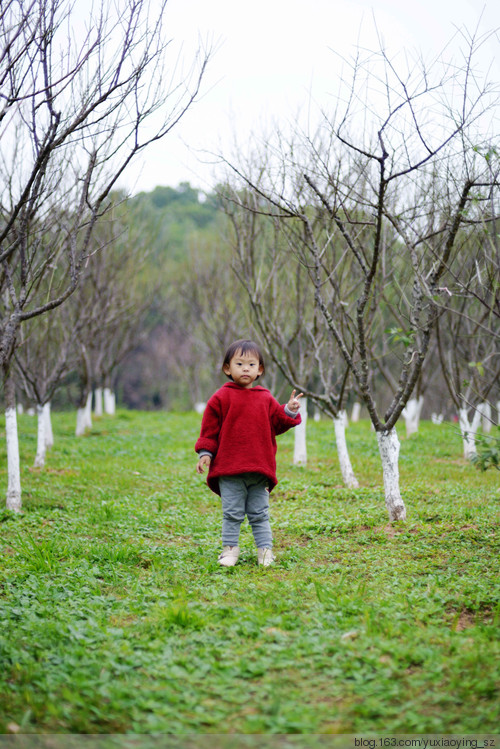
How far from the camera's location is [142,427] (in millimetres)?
18062

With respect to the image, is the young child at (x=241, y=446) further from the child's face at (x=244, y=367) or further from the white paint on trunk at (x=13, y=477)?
the white paint on trunk at (x=13, y=477)

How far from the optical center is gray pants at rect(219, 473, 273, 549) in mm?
4668

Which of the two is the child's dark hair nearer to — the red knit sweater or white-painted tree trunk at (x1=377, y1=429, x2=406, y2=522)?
the red knit sweater

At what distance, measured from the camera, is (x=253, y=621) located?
3.35m

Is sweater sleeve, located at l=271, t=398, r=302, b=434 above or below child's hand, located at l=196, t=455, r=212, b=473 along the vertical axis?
above

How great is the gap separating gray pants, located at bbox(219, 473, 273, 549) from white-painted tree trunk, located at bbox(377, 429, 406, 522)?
162cm

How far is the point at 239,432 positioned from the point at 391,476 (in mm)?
2018

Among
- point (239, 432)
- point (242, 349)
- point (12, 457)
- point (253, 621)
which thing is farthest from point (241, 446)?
point (12, 457)

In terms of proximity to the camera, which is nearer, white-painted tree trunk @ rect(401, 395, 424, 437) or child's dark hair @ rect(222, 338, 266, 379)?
child's dark hair @ rect(222, 338, 266, 379)

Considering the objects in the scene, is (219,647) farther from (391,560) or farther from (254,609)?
(391,560)

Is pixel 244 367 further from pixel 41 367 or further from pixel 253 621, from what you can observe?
pixel 41 367

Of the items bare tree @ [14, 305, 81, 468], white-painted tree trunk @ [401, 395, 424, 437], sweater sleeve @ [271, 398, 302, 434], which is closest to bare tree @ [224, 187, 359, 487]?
sweater sleeve @ [271, 398, 302, 434]

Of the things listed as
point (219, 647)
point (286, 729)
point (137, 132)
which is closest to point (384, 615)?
point (219, 647)

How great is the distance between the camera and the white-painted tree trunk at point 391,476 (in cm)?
591
